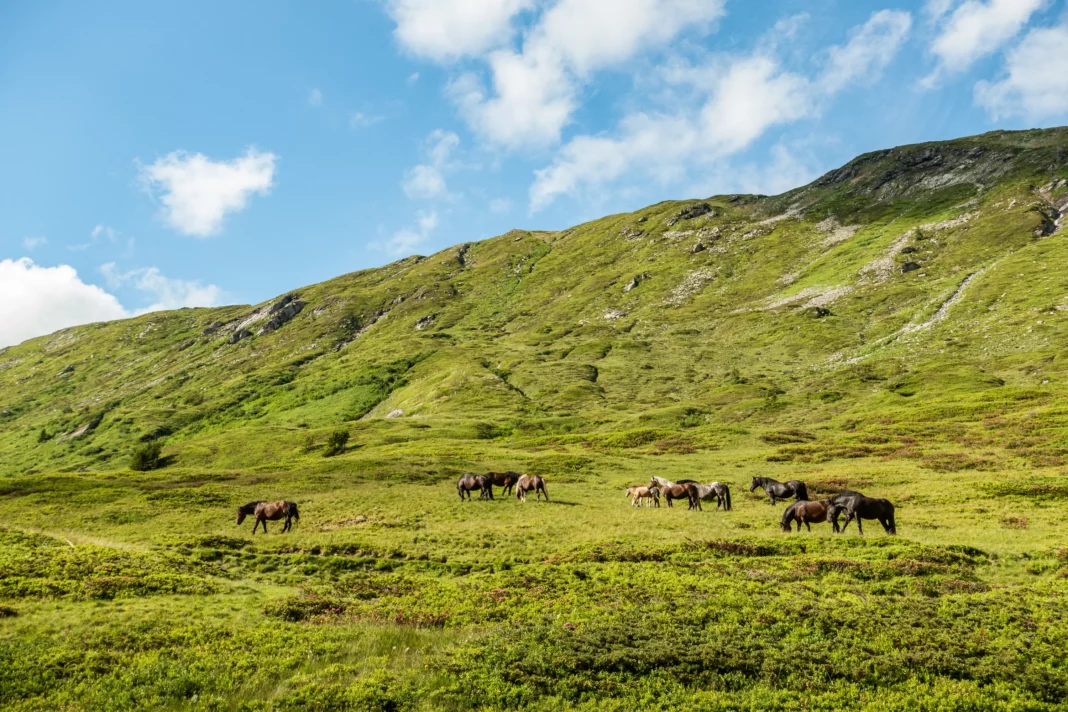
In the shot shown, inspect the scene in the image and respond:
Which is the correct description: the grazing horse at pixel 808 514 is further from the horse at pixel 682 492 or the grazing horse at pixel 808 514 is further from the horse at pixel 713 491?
the horse at pixel 682 492

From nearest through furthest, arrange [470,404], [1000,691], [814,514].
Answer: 1. [1000,691]
2. [814,514]
3. [470,404]

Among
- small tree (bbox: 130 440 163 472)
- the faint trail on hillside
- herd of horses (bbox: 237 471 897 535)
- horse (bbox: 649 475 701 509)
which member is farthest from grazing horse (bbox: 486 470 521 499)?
the faint trail on hillside

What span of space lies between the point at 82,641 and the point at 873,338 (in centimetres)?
18677

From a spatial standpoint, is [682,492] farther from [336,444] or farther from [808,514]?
[336,444]

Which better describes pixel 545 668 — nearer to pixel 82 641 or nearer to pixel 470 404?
pixel 82 641

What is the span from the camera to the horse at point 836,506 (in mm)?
34250

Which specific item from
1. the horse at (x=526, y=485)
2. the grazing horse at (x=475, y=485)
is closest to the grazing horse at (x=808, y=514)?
the horse at (x=526, y=485)

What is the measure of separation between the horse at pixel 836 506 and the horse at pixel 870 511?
0.35 metres

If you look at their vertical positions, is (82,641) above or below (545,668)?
above

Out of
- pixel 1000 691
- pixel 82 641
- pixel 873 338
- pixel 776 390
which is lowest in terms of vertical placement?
pixel 1000 691

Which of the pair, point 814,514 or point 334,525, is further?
point 334,525

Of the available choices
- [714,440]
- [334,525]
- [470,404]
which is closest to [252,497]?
[334,525]

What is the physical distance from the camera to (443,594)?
24.0 metres

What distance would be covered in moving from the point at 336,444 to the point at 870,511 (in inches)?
3863
